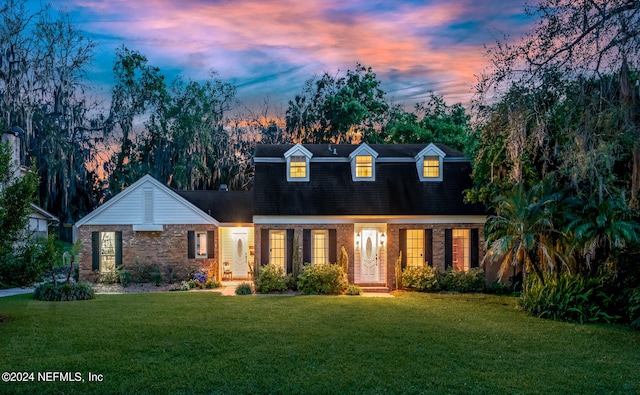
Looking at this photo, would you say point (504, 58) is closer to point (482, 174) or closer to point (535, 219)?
point (535, 219)

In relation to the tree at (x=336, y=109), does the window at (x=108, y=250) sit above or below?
below

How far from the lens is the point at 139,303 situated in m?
13.2

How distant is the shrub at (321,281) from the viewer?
15.4 metres

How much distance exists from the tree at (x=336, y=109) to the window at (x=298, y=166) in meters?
13.6

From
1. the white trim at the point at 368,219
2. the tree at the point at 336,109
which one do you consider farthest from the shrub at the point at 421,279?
the tree at the point at 336,109

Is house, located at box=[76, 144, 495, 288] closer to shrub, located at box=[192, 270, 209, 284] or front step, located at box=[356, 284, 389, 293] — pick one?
front step, located at box=[356, 284, 389, 293]

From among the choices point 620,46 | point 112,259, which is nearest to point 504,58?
point 620,46

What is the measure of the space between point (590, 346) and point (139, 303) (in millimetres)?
11454

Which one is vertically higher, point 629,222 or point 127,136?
point 127,136

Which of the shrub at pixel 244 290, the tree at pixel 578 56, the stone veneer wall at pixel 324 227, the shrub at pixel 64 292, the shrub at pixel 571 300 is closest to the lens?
the tree at pixel 578 56

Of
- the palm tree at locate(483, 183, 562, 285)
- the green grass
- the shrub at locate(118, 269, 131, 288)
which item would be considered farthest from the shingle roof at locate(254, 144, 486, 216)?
the shrub at locate(118, 269, 131, 288)

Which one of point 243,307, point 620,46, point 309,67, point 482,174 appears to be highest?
point 309,67

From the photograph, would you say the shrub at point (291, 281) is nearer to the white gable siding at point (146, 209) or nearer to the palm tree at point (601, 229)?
the white gable siding at point (146, 209)

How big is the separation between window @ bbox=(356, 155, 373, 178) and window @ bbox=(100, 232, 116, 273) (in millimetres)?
10033
